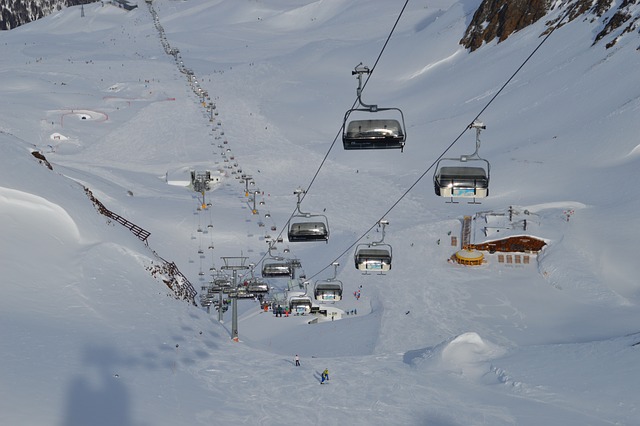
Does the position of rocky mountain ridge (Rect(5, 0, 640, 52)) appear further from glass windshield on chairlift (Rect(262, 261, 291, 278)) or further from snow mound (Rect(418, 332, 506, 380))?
glass windshield on chairlift (Rect(262, 261, 291, 278))

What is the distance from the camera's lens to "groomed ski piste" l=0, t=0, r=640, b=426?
18078 mm

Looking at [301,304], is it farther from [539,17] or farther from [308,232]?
[539,17]

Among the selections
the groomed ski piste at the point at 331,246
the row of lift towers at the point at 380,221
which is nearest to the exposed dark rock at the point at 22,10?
the groomed ski piste at the point at 331,246

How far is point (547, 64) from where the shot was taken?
6600 centimetres

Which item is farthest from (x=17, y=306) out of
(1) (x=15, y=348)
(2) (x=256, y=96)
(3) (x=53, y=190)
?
(2) (x=256, y=96)

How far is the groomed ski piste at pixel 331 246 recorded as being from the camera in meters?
18.1

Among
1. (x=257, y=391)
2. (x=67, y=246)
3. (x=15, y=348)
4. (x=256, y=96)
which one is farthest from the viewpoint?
(x=256, y=96)

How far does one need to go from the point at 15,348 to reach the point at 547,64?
58.6 metres

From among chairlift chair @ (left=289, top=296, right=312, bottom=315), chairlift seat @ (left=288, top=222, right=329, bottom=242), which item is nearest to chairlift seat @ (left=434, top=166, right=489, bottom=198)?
chairlift seat @ (left=288, top=222, right=329, bottom=242)

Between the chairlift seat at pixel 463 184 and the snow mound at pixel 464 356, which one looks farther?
the snow mound at pixel 464 356

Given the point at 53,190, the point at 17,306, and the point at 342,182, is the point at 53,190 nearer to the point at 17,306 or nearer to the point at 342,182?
the point at 17,306

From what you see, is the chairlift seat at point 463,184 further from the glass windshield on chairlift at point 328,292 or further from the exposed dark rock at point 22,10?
the exposed dark rock at point 22,10

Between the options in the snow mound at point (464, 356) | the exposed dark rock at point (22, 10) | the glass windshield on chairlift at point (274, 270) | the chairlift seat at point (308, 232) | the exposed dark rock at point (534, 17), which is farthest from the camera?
the exposed dark rock at point (22, 10)

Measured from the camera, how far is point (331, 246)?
3753cm
